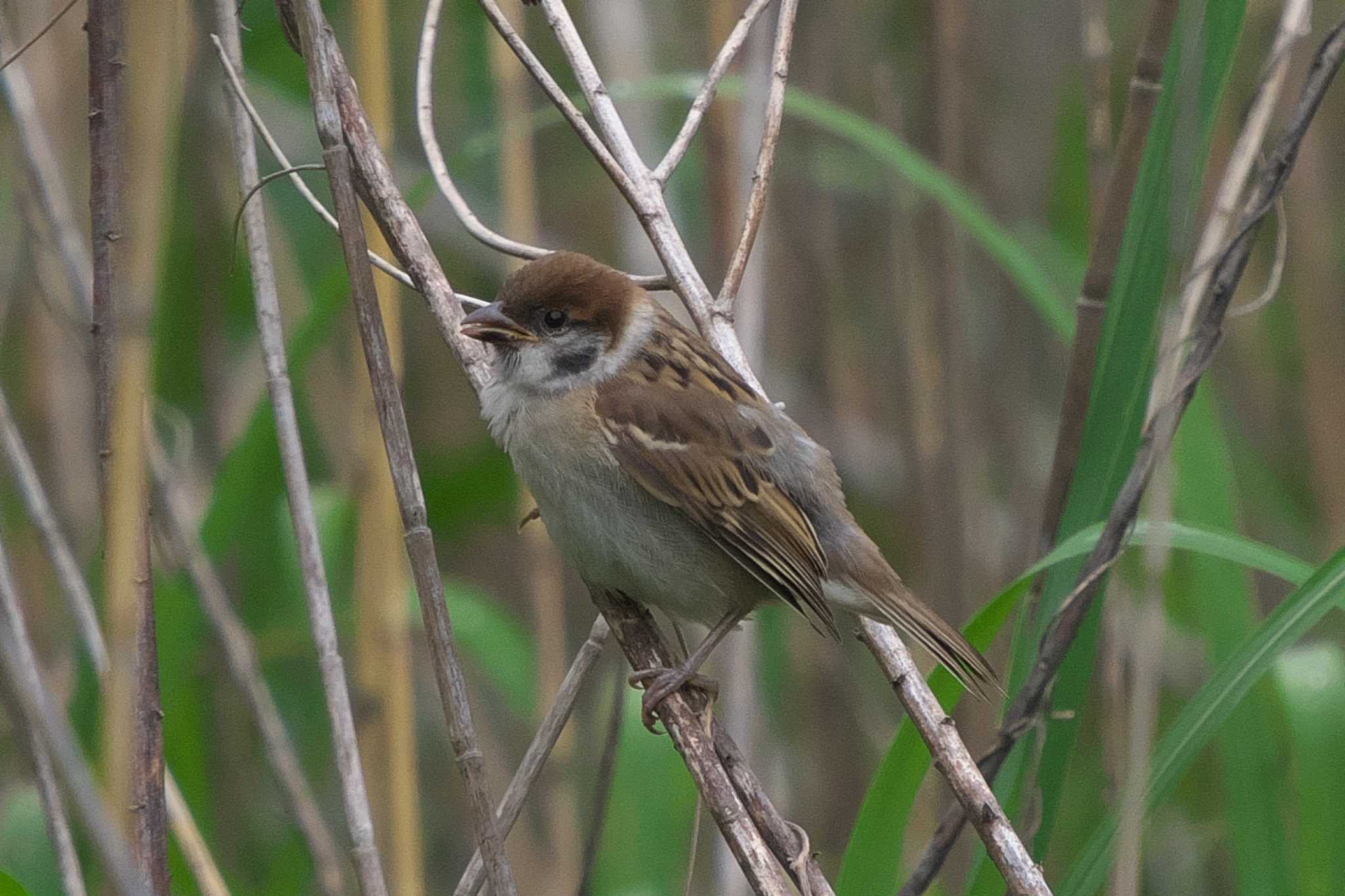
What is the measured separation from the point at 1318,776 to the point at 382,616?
145cm

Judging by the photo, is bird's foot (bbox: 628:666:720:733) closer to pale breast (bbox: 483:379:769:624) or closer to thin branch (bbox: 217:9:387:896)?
pale breast (bbox: 483:379:769:624)

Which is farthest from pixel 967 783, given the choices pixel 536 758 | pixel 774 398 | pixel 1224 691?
pixel 774 398

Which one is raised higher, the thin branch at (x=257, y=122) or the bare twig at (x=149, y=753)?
the thin branch at (x=257, y=122)

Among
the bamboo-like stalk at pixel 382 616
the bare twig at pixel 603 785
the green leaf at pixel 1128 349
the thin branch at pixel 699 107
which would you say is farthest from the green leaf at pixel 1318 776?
the bamboo-like stalk at pixel 382 616

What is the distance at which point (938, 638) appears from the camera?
221 centimetres

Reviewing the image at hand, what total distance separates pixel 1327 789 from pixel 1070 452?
0.60 meters

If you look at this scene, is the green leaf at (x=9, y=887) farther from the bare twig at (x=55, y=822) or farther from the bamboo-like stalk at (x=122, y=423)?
the bamboo-like stalk at (x=122, y=423)

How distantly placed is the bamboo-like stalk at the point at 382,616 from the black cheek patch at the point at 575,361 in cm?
29

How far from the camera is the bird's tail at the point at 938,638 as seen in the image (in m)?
2.13

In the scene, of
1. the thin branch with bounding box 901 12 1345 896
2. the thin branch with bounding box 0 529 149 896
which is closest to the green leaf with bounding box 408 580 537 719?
the thin branch with bounding box 901 12 1345 896

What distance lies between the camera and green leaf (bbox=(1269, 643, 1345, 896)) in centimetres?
208

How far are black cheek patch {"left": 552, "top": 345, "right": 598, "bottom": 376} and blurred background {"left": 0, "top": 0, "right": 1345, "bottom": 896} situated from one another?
0.29 metres

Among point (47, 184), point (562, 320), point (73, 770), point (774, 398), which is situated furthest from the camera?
point (774, 398)

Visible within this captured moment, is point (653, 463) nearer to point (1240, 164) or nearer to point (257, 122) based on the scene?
point (257, 122)
